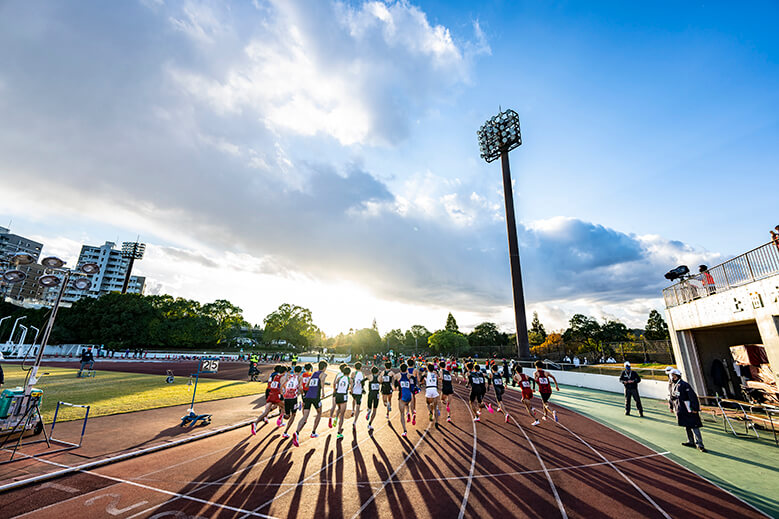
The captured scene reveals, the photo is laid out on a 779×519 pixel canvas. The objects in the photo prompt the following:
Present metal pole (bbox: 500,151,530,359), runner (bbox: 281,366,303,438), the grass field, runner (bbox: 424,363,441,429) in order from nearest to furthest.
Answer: runner (bbox: 281,366,303,438) < runner (bbox: 424,363,441,429) < the grass field < metal pole (bbox: 500,151,530,359)

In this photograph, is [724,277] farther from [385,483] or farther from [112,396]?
[112,396]

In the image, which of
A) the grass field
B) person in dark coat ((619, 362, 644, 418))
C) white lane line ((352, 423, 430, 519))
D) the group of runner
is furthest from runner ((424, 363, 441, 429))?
the grass field

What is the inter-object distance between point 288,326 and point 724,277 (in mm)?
68035

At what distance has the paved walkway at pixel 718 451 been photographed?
5.99 metres

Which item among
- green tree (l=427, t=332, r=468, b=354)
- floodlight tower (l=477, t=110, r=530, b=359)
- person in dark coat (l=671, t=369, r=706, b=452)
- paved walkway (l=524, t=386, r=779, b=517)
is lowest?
paved walkway (l=524, t=386, r=779, b=517)

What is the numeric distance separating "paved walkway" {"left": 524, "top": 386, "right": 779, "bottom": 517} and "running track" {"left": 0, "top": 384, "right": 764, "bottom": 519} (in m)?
0.51

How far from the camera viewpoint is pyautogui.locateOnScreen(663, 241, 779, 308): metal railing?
10.9m

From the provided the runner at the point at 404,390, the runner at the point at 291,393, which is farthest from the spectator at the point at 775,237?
the runner at the point at 291,393

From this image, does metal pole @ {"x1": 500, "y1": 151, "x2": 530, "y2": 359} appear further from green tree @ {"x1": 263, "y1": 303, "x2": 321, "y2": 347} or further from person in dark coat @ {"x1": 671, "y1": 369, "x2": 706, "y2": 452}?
green tree @ {"x1": 263, "y1": 303, "x2": 321, "y2": 347}

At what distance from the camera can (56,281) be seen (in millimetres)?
10570

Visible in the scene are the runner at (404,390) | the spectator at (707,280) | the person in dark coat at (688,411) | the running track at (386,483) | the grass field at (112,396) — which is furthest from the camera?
the spectator at (707,280)

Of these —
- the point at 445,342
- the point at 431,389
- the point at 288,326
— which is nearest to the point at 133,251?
the point at 288,326

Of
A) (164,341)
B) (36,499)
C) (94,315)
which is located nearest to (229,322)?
(164,341)

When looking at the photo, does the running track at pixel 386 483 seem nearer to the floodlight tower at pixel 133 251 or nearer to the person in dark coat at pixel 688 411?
the person in dark coat at pixel 688 411
